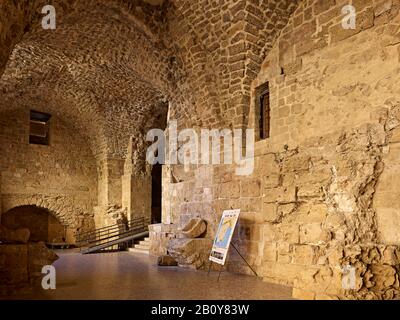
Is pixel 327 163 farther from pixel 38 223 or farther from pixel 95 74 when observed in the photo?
pixel 38 223

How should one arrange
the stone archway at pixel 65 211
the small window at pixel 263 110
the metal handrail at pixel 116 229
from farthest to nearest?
the stone archway at pixel 65 211 < the metal handrail at pixel 116 229 < the small window at pixel 263 110

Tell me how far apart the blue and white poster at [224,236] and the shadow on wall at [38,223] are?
878 centimetres

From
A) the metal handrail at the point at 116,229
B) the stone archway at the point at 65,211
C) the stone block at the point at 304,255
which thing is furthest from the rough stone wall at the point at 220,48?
the stone archway at the point at 65,211

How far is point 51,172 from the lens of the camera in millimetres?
12859

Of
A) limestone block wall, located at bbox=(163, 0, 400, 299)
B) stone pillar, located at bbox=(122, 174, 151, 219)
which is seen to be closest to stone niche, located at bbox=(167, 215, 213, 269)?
limestone block wall, located at bbox=(163, 0, 400, 299)

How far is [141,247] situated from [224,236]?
5432mm

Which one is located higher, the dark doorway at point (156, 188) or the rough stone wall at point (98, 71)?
the rough stone wall at point (98, 71)

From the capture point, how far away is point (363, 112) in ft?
15.8

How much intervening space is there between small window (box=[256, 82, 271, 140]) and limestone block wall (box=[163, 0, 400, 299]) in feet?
0.38

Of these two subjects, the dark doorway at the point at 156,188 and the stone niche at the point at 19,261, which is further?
the dark doorway at the point at 156,188

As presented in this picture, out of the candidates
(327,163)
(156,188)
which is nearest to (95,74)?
(156,188)

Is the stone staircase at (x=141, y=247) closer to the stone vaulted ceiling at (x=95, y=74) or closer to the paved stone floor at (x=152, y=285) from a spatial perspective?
the paved stone floor at (x=152, y=285)

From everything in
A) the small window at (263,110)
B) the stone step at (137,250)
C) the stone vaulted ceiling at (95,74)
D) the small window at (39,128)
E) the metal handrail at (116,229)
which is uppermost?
the stone vaulted ceiling at (95,74)

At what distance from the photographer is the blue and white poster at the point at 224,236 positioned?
5570mm
